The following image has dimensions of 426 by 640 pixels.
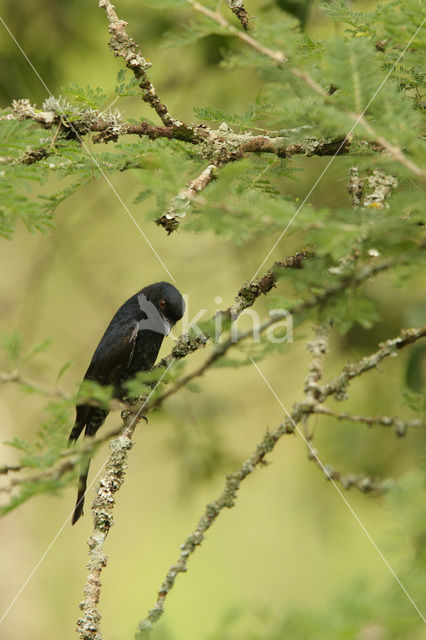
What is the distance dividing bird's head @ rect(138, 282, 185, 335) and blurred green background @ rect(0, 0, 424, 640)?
457mm

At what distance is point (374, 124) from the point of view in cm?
162

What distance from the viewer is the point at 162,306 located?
3699 millimetres

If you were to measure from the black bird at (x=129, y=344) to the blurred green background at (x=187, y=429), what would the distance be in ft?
1.17

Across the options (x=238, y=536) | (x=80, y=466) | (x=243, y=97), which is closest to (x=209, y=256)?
(x=243, y=97)

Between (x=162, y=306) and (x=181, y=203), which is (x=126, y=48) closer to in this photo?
(x=181, y=203)

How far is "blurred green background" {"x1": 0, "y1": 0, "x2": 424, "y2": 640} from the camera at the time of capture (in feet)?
9.96

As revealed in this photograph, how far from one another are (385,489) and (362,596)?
0.81 ft

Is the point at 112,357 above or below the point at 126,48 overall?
below

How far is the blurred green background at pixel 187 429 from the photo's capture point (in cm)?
304

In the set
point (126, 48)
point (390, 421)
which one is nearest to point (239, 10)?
point (126, 48)

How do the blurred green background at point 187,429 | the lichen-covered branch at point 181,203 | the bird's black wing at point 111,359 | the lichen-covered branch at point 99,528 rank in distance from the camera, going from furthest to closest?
the bird's black wing at point 111,359 < the blurred green background at point 187,429 < the lichen-covered branch at point 99,528 < the lichen-covered branch at point 181,203

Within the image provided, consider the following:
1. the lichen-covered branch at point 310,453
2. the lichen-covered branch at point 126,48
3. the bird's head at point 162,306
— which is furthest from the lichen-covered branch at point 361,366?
the bird's head at point 162,306

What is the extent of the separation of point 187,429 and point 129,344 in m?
0.57

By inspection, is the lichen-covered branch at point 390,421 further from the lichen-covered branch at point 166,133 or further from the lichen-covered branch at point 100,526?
the lichen-covered branch at point 166,133
